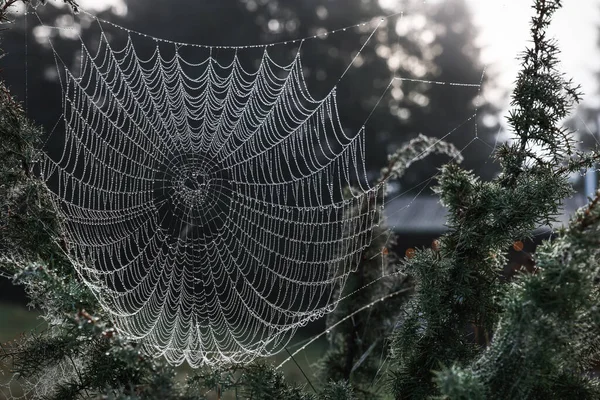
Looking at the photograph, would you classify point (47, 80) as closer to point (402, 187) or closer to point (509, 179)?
point (402, 187)

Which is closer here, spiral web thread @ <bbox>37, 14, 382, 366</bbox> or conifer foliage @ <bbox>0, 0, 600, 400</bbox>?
conifer foliage @ <bbox>0, 0, 600, 400</bbox>

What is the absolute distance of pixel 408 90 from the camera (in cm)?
1504

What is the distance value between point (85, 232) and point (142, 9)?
36.2ft

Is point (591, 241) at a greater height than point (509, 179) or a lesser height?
lesser

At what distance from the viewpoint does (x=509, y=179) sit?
193 cm

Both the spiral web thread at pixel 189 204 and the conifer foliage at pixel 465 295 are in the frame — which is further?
the spiral web thread at pixel 189 204

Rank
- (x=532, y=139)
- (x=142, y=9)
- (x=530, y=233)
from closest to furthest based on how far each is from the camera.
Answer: (x=530, y=233) → (x=532, y=139) → (x=142, y=9)

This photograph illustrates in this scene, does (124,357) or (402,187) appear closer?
(124,357)

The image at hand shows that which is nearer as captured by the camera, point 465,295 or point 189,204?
point 465,295

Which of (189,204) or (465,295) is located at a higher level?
(189,204)

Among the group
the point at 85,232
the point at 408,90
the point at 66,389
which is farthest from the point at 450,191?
the point at 408,90

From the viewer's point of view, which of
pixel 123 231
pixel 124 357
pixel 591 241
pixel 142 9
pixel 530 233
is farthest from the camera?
pixel 142 9

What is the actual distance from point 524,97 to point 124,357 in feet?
4.51

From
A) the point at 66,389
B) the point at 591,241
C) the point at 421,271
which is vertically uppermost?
the point at 591,241
